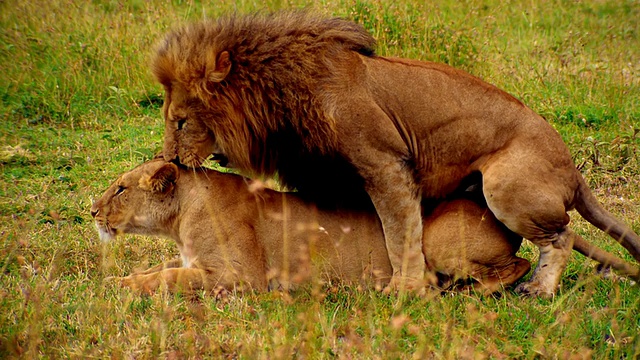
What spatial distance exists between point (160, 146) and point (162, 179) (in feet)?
7.69

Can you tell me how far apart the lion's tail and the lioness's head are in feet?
7.07

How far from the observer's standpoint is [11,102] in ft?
24.3

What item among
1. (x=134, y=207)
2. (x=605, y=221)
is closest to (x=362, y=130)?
(x=134, y=207)

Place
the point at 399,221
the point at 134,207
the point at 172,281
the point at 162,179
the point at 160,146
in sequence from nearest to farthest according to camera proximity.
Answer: the point at 172,281, the point at 399,221, the point at 162,179, the point at 134,207, the point at 160,146

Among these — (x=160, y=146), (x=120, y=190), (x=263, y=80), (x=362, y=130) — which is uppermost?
(x=263, y=80)

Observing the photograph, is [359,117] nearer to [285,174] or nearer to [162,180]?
[285,174]

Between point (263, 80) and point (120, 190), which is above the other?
point (263, 80)

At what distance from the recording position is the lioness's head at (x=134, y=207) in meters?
4.61

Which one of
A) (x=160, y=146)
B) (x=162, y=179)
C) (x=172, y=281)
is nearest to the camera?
(x=172, y=281)

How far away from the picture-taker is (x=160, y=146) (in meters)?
6.82

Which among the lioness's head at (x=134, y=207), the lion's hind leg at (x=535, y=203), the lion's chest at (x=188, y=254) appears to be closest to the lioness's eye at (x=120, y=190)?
the lioness's head at (x=134, y=207)

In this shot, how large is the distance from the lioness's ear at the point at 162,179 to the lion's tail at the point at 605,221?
6.98ft

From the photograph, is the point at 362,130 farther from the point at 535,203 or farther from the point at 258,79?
the point at 535,203

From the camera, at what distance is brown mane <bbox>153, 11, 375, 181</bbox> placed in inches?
170
